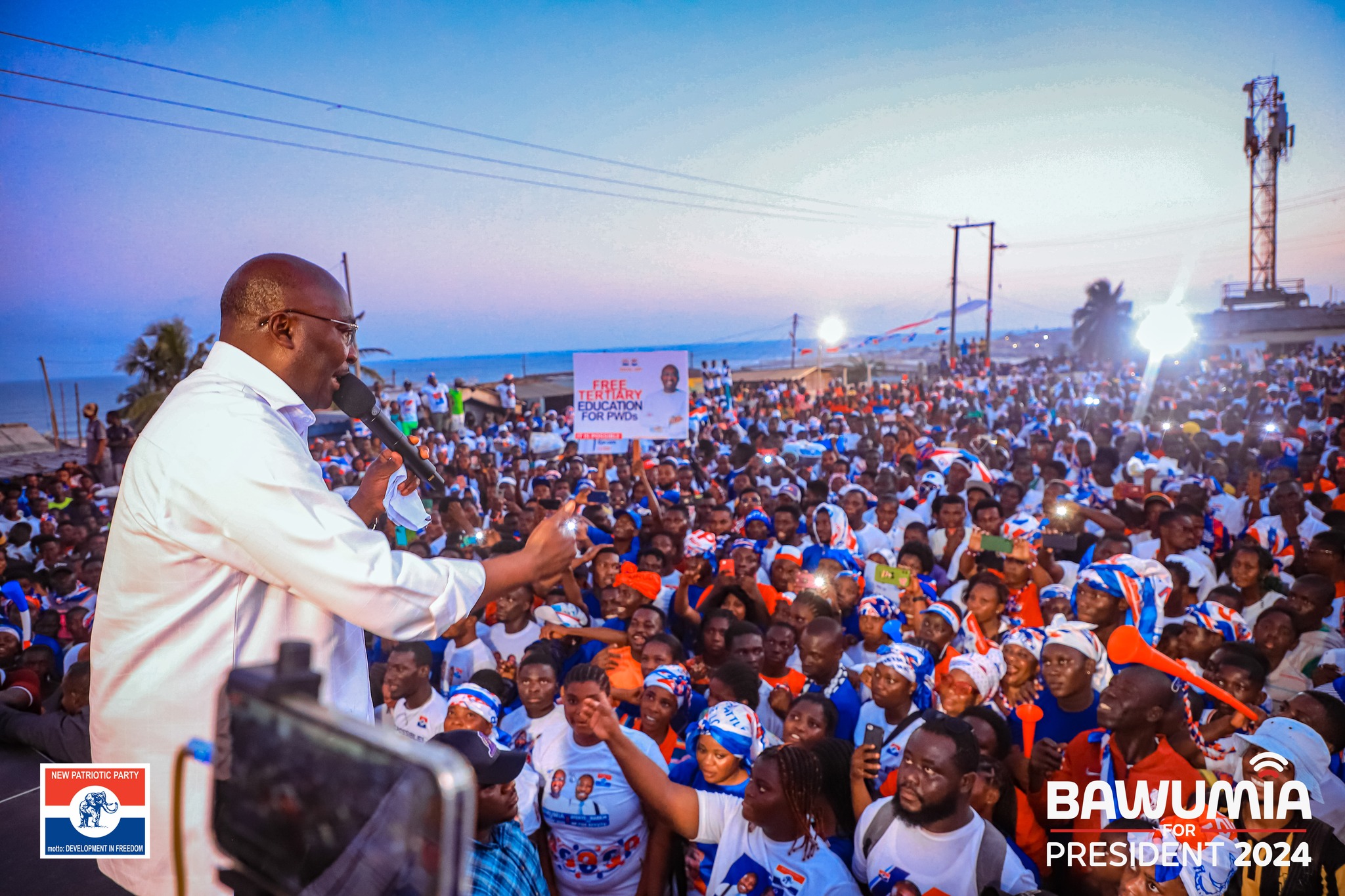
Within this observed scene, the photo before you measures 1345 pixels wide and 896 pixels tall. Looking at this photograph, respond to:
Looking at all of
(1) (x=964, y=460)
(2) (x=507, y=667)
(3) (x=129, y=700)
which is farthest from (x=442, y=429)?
(3) (x=129, y=700)

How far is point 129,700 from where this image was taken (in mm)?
1364

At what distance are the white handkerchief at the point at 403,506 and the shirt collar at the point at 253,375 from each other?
515mm

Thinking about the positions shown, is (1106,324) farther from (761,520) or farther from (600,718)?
(600,718)

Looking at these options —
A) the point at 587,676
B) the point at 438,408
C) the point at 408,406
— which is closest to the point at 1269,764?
the point at 587,676

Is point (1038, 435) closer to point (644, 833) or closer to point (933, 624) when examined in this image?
point (933, 624)

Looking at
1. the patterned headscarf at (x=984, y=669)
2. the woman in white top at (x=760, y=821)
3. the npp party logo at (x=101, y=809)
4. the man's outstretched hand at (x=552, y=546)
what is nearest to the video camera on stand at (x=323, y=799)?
the man's outstretched hand at (x=552, y=546)

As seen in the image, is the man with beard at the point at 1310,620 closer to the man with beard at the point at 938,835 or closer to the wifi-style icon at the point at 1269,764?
the wifi-style icon at the point at 1269,764

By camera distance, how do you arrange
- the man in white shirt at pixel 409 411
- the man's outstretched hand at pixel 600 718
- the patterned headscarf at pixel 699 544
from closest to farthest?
the man's outstretched hand at pixel 600 718
the patterned headscarf at pixel 699 544
the man in white shirt at pixel 409 411

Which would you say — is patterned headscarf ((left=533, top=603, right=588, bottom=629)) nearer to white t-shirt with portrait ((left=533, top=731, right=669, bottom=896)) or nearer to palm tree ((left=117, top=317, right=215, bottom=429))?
white t-shirt with portrait ((left=533, top=731, right=669, bottom=896))

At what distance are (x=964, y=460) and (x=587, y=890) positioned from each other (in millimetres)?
7098

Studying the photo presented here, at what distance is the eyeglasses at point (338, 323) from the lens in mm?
1556

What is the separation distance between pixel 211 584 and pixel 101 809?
23.7 inches

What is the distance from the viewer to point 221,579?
136cm

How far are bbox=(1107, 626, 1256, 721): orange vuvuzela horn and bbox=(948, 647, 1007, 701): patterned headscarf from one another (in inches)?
24.7
